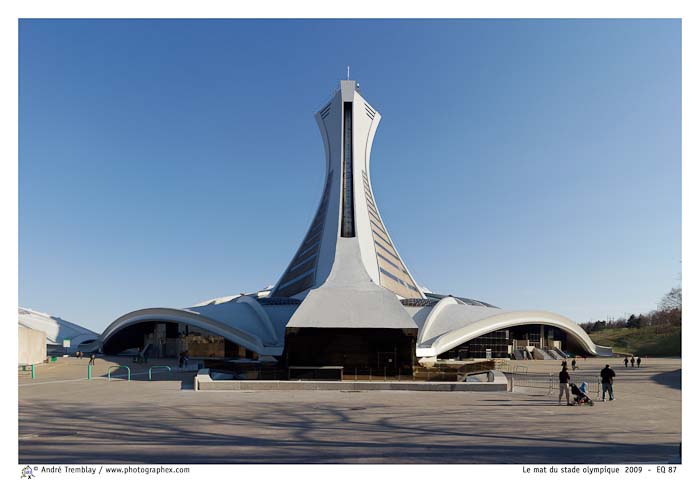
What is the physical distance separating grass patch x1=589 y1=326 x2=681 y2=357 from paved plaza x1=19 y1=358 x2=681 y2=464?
29.6 metres

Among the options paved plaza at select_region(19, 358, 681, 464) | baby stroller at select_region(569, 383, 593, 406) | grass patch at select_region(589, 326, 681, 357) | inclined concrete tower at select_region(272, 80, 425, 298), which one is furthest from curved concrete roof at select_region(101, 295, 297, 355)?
grass patch at select_region(589, 326, 681, 357)

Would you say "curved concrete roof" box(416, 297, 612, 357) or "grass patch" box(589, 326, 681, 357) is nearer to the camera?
"curved concrete roof" box(416, 297, 612, 357)

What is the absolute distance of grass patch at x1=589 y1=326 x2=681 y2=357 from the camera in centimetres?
4038

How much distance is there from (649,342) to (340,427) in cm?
4839

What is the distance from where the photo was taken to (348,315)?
789 inches

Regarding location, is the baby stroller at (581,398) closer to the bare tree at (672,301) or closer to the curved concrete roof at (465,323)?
the curved concrete roof at (465,323)

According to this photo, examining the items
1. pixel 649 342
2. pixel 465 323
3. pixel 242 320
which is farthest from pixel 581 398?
pixel 649 342

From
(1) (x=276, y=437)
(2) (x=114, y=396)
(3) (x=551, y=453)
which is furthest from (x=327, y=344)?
(3) (x=551, y=453)

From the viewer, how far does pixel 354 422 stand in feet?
32.3

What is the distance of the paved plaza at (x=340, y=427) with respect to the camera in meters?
7.11

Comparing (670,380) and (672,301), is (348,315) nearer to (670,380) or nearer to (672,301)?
(670,380)

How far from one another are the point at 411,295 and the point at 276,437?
28.0 metres

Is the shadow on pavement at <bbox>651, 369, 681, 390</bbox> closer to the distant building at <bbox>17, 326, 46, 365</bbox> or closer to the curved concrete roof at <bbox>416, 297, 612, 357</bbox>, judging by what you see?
the curved concrete roof at <bbox>416, 297, 612, 357</bbox>

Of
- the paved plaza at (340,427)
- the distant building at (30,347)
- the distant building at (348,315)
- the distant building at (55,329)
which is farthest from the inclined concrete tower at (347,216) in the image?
the distant building at (55,329)
